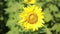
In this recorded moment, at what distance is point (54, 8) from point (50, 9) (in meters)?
0.04

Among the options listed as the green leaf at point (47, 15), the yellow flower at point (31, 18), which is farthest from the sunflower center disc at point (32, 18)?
the green leaf at point (47, 15)

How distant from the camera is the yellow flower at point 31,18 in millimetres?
1488

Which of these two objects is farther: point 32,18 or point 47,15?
point 47,15

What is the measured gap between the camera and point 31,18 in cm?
152

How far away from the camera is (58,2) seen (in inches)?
91.2

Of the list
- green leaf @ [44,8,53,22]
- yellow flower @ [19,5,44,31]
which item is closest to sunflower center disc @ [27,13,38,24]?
yellow flower @ [19,5,44,31]

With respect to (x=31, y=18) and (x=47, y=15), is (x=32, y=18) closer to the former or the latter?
(x=31, y=18)

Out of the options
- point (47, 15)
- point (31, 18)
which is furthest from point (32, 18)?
point (47, 15)

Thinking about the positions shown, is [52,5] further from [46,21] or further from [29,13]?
[29,13]

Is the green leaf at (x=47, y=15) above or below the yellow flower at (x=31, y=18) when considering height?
below

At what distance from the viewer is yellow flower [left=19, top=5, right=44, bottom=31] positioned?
149 cm

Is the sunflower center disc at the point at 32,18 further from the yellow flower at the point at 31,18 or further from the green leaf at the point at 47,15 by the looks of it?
the green leaf at the point at 47,15

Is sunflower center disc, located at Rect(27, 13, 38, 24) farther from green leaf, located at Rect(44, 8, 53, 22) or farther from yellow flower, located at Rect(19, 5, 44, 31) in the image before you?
green leaf, located at Rect(44, 8, 53, 22)

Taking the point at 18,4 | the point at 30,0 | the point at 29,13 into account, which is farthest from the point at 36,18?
the point at 18,4
